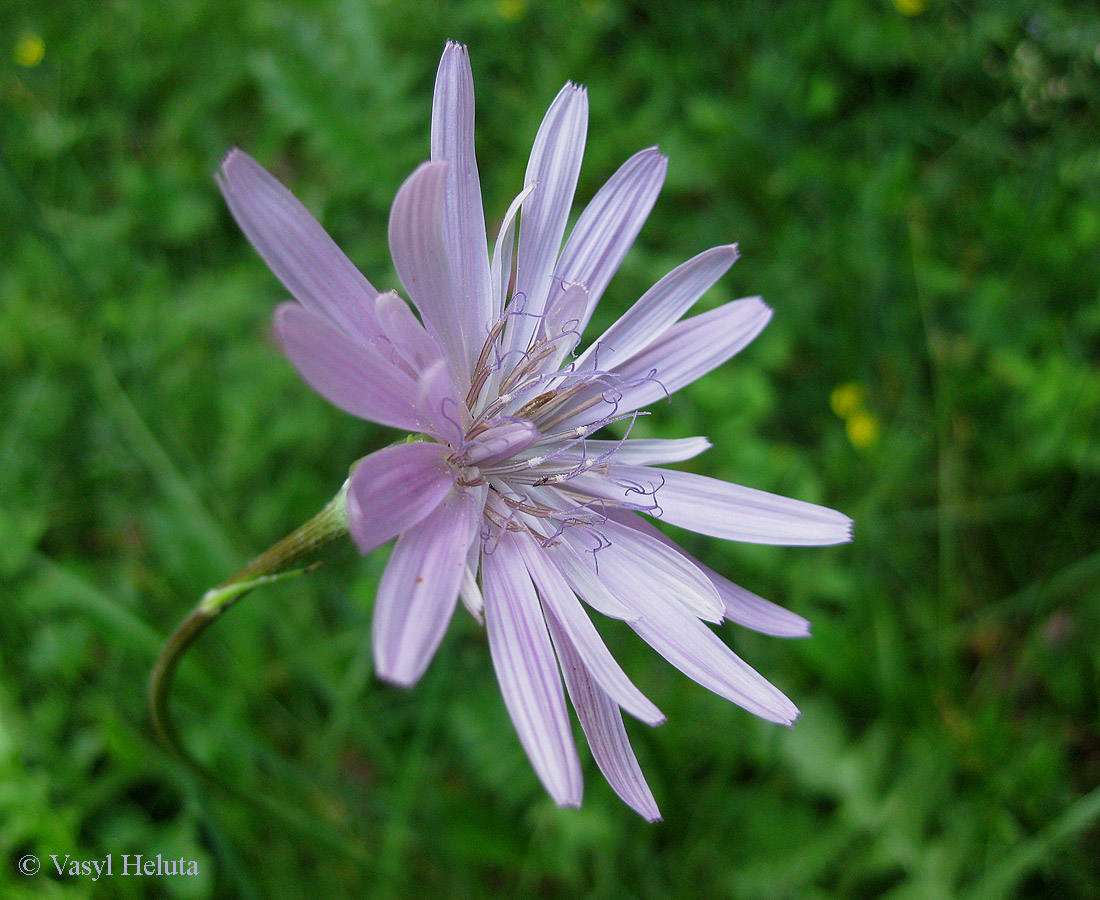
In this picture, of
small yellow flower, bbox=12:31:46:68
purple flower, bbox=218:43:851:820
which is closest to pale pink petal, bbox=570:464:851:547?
purple flower, bbox=218:43:851:820

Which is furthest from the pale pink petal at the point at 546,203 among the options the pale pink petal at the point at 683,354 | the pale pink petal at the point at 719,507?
the pale pink petal at the point at 719,507

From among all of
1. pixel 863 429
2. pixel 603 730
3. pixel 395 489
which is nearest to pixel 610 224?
pixel 395 489

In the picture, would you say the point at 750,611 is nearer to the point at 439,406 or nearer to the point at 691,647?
the point at 691,647

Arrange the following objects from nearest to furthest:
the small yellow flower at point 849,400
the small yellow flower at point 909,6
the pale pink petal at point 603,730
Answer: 1. the pale pink petal at point 603,730
2. the small yellow flower at point 849,400
3. the small yellow flower at point 909,6

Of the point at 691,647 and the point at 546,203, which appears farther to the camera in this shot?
the point at 546,203

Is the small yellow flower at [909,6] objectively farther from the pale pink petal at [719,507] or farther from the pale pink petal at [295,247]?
the pale pink petal at [295,247]

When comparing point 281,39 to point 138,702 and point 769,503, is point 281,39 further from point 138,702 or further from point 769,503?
point 769,503
